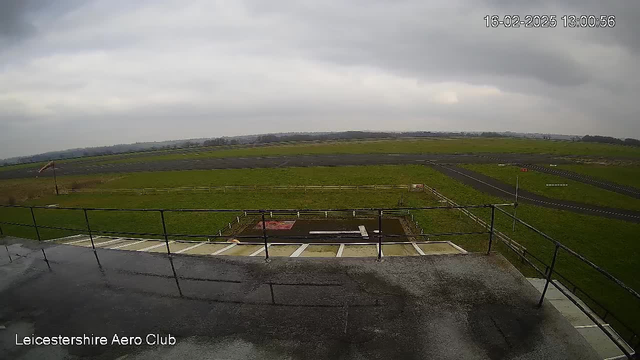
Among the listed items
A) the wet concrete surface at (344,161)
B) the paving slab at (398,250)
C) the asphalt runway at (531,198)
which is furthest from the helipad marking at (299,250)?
the wet concrete surface at (344,161)

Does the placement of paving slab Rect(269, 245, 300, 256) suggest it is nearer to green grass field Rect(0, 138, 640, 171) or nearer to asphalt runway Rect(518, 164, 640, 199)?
asphalt runway Rect(518, 164, 640, 199)

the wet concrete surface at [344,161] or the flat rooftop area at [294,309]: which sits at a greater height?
the flat rooftop area at [294,309]

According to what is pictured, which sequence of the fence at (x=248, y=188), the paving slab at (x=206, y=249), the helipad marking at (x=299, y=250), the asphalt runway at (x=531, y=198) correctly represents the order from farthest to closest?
the fence at (x=248, y=188) → the asphalt runway at (x=531, y=198) → the paving slab at (x=206, y=249) → the helipad marking at (x=299, y=250)

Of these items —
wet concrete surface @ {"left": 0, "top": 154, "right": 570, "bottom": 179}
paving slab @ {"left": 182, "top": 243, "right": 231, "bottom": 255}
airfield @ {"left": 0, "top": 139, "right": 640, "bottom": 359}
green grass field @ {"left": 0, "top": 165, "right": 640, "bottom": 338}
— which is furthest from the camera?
wet concrete surface @ {"left": 0, "top": 154, "right": 570, "bottom": 179}

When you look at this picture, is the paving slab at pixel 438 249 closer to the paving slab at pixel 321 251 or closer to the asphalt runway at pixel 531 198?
the paving slab at pixel 321 251

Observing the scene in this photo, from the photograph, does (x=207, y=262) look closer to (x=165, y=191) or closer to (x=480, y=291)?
(x=480, y=291)

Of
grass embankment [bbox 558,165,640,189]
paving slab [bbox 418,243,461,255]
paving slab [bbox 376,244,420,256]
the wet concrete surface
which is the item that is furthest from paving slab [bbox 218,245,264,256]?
grass embankment [bbox 558,165,640,189]

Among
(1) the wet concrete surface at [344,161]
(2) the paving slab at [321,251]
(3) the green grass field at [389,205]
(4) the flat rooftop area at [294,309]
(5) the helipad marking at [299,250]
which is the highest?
(4) the flat rooftop area at [294,309]
